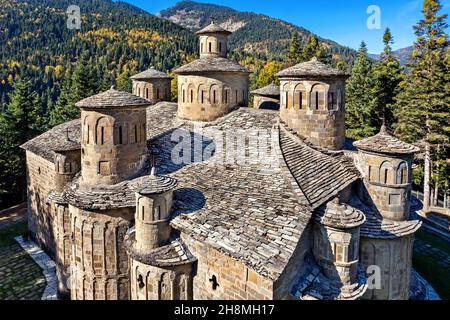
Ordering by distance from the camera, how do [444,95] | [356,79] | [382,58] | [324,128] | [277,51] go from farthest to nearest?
1. [277,51]
2. [382,58]
3. [356,79]
4. [444,95]
5. [324,128]

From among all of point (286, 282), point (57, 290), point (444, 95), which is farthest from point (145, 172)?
point (444, 95)

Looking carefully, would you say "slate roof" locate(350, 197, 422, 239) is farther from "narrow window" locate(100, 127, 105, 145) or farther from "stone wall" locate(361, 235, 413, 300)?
"narrow window" locate(100, 127, 105, 145)

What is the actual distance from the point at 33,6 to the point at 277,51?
113532 millimetres

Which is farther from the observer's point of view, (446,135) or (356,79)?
(356,79)

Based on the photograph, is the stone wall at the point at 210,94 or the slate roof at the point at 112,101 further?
the stone wall at the point at 210,94

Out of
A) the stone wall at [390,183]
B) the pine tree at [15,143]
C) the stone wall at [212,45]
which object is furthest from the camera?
the pine tree at [15,143]

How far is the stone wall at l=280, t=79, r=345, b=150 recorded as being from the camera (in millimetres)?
14836

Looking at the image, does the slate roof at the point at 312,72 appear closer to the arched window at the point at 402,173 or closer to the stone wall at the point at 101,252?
the arched window at the point at 402,173

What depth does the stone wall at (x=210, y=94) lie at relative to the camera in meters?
18.0

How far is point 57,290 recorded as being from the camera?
1703cm

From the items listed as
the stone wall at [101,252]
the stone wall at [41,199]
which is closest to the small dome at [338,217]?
the stone wall at [101,252]

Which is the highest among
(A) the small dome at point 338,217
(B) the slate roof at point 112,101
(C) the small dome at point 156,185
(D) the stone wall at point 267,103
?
(D) the stone wall at point 267,103

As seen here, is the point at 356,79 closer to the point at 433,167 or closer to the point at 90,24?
the point at 433,167

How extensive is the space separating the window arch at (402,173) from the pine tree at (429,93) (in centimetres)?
1441
